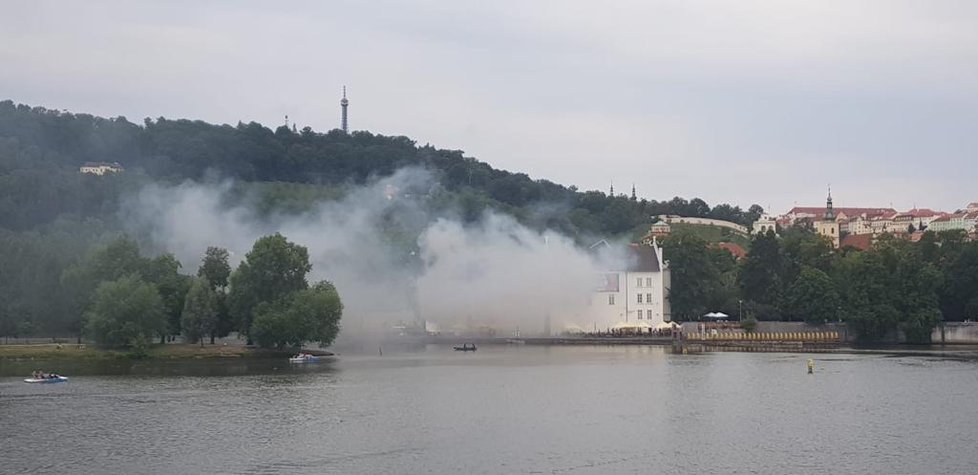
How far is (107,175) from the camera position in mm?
140250

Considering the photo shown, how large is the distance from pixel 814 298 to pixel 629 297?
1899 cm

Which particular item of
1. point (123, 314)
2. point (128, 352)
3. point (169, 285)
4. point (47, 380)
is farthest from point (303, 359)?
point (47, 380)

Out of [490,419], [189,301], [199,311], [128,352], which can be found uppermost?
[189,301]

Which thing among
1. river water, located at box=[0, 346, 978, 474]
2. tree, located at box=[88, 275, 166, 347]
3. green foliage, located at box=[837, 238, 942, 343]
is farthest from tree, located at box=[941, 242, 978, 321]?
tree, located at box=[88, 275, 166, 347]

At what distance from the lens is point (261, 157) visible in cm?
17388

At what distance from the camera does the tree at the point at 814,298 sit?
106625 mm

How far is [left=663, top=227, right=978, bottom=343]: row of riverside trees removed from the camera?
10412 centimetres

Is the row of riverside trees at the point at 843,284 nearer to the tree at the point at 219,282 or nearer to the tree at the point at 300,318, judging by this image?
the tree at the point at 300,318

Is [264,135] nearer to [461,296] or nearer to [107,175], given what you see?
[107,175]

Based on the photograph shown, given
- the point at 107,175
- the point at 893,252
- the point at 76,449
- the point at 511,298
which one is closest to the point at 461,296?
the point at 511,298

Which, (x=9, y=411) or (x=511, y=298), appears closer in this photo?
(x=9, y=411)

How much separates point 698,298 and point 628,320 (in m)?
8.26

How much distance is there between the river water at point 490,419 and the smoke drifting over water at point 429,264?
103 feet

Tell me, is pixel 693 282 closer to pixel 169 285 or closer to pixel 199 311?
pixel 199 311
